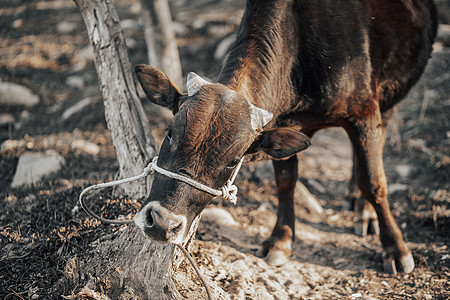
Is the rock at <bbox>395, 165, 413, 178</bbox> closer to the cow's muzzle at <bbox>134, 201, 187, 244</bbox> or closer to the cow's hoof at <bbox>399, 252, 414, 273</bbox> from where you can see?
the cow's hoof at <bbox>399, 252, 414, 273</bbox>

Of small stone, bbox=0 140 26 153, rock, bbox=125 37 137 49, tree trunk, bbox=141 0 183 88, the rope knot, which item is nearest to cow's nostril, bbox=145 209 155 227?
the rope knot

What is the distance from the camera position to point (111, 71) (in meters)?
4.01

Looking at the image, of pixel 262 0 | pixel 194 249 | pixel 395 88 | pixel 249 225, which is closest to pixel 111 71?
pixel 262 0

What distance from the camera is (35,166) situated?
5.01m

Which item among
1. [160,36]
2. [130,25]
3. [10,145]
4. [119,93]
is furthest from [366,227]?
[130,25]

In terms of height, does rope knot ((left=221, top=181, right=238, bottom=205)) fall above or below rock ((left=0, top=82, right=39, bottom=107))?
above

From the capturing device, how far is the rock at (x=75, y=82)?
859cm

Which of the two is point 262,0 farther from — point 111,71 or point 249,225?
point 249,225

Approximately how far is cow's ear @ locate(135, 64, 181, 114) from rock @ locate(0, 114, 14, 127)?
4.47 m

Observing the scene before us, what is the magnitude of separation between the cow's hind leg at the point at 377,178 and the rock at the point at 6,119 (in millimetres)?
5603

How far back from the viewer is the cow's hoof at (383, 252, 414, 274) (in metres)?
4.04

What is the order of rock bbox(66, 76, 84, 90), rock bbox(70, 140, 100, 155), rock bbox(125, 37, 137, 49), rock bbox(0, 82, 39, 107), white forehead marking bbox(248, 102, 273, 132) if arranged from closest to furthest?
white forehead marking bbox(248, 102, 273, 132), rock bbox(70, 140, 100, 155), rock bbox(0, 82, 39, 107), rock bbox(66, 76, 84, 90), rock bbox(125, 37, 137, 49)

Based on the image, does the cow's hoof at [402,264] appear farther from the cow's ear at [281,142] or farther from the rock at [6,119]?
the rock at [6,119]

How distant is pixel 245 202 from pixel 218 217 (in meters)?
0.72
